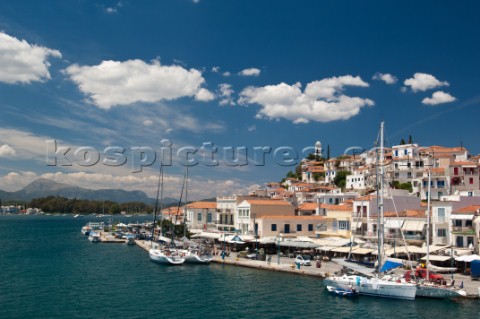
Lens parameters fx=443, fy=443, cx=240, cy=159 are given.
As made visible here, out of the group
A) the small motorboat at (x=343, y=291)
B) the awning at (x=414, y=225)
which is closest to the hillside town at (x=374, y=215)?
the awning at (x=414, y=225)

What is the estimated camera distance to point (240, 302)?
121ft

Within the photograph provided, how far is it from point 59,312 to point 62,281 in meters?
14.0

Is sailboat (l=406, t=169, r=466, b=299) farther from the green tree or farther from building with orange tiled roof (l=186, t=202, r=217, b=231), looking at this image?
the green tree

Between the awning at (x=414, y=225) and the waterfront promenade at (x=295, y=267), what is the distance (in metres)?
8.66

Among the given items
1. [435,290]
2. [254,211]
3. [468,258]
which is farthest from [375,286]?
[254,211]

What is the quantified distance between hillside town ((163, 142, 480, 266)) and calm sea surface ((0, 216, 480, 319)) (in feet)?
31.4

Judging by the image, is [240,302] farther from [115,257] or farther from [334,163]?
[334,163]

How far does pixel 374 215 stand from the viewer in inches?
2329

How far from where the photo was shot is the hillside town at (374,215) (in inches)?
1914

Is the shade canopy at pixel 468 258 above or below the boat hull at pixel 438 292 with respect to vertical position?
above

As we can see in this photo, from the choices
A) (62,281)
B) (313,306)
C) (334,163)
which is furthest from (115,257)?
(334,163)

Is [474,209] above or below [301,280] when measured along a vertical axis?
above

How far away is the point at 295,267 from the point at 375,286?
40.9ft

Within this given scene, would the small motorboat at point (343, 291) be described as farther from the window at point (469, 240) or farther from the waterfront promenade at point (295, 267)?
the window at point (469, 240)
